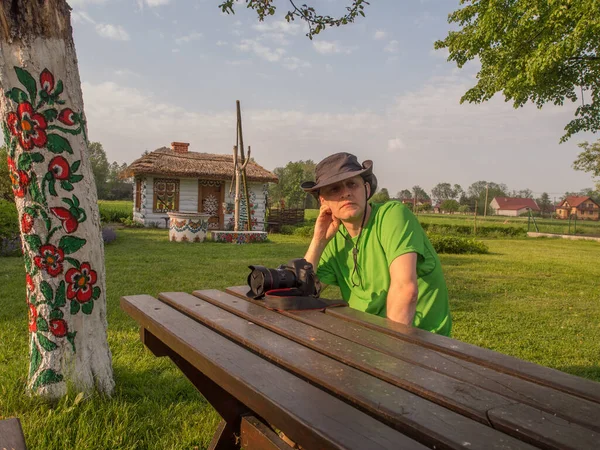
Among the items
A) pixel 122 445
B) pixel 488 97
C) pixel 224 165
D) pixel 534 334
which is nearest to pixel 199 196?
pixel 224 165

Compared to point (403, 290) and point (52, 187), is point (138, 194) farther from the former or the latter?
point (403, 290)

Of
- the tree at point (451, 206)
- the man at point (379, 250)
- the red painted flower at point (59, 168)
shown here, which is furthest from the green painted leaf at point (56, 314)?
the tree at point (451, 206)

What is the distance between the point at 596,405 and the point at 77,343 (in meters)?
2.75

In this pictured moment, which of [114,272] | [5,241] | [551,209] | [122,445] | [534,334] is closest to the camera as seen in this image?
[122,445]

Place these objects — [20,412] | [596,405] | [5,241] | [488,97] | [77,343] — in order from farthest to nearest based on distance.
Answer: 1. [488,97]
2. [5,241]
3. [77,343]
4. [20,412]
5. [596,405]

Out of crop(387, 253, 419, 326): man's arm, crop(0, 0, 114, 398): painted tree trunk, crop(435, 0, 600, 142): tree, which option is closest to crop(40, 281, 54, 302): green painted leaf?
crop(0, 0, 114, 398): painted tree trunk

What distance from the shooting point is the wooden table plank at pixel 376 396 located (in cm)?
97

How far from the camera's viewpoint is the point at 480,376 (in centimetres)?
133

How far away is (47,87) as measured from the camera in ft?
9.18

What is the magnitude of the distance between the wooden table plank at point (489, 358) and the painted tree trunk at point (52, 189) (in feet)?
5.64

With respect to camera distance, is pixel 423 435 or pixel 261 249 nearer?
pixel 423 435

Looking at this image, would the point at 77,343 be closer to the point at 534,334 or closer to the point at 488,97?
the point at 534,334

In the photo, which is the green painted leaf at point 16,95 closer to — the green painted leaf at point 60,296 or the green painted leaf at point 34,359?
the green painted leaf at point 60,296

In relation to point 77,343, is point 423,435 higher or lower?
higher
